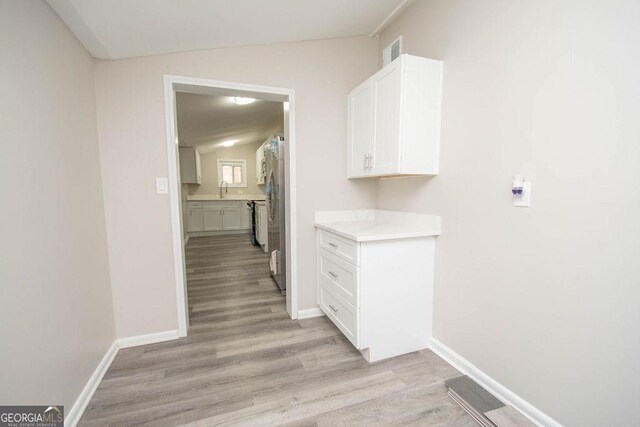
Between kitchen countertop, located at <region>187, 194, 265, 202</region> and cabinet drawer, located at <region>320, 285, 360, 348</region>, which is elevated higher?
kitchen countertop, located at <region>187, 194, 265, 202</region>

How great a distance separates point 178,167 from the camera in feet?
6.65

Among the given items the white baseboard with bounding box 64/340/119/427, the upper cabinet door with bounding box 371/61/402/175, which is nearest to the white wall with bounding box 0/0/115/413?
the white baseboard with bounding box 64/340/119/427

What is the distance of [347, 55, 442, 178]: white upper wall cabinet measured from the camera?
1.68 meters

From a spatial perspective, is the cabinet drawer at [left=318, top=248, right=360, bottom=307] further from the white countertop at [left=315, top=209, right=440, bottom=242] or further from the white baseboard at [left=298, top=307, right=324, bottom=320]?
the white baseboard at [left=298, top=307, right=324, bottom=320]

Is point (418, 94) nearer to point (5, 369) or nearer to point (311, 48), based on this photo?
point (311, 48)

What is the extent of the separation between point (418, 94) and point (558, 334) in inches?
59.8

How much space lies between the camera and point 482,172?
150cm

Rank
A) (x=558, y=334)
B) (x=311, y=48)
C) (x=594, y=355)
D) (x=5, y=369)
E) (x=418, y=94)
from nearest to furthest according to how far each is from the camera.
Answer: (x=5, y=369) → (x=594, y=355) → (x=558, y=334) → (x=418, y=94) → (x=311, y=48)

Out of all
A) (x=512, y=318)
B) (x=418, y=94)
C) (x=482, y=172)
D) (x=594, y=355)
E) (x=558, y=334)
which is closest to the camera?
(x=594, y=355)

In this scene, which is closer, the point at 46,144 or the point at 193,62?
the point at 46,144

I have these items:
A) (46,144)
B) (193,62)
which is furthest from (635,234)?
(193,62)

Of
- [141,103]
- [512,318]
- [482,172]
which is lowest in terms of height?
[512,318]

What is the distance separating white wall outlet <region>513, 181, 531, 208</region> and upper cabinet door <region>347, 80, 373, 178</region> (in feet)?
3.37

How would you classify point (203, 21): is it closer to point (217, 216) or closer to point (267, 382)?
point (267, 382)
